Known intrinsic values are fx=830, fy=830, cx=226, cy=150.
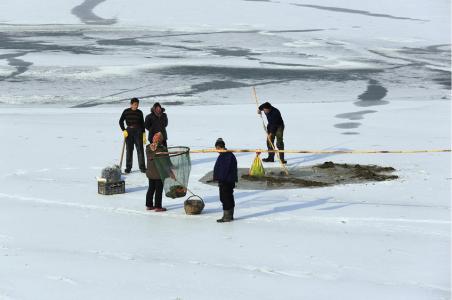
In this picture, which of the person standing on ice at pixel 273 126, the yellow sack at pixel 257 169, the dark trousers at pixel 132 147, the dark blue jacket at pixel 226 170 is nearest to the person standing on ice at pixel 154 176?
the dark blue jacket at pixel 226 170

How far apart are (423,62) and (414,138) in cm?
1454

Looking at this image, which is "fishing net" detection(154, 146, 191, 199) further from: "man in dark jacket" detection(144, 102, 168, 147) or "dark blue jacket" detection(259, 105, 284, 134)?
"dark blue jacket" detection(259, 105, 284, 134)

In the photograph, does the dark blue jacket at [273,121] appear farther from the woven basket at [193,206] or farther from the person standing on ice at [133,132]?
the woven basket at [193,206]

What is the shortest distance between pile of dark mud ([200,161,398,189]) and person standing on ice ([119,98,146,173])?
1.30 meters

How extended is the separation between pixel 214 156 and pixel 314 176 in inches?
104

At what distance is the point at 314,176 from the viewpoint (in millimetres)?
15094

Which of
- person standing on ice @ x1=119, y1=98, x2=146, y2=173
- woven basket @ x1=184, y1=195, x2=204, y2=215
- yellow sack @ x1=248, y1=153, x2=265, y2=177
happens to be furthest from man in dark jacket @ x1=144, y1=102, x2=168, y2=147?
woven basket @ x1=184, y1=195, x2=204, y2=215

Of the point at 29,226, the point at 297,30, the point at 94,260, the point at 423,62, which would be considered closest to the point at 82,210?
the point at 29,226

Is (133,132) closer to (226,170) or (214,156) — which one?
(214,156)

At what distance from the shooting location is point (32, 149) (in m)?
17.3

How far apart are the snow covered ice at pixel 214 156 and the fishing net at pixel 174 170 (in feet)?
1.23

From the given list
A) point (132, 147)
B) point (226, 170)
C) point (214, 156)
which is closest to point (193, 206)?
point (226, 170)

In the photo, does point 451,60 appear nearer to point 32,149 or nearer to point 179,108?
point 179,108

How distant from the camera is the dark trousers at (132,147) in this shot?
1531cm
